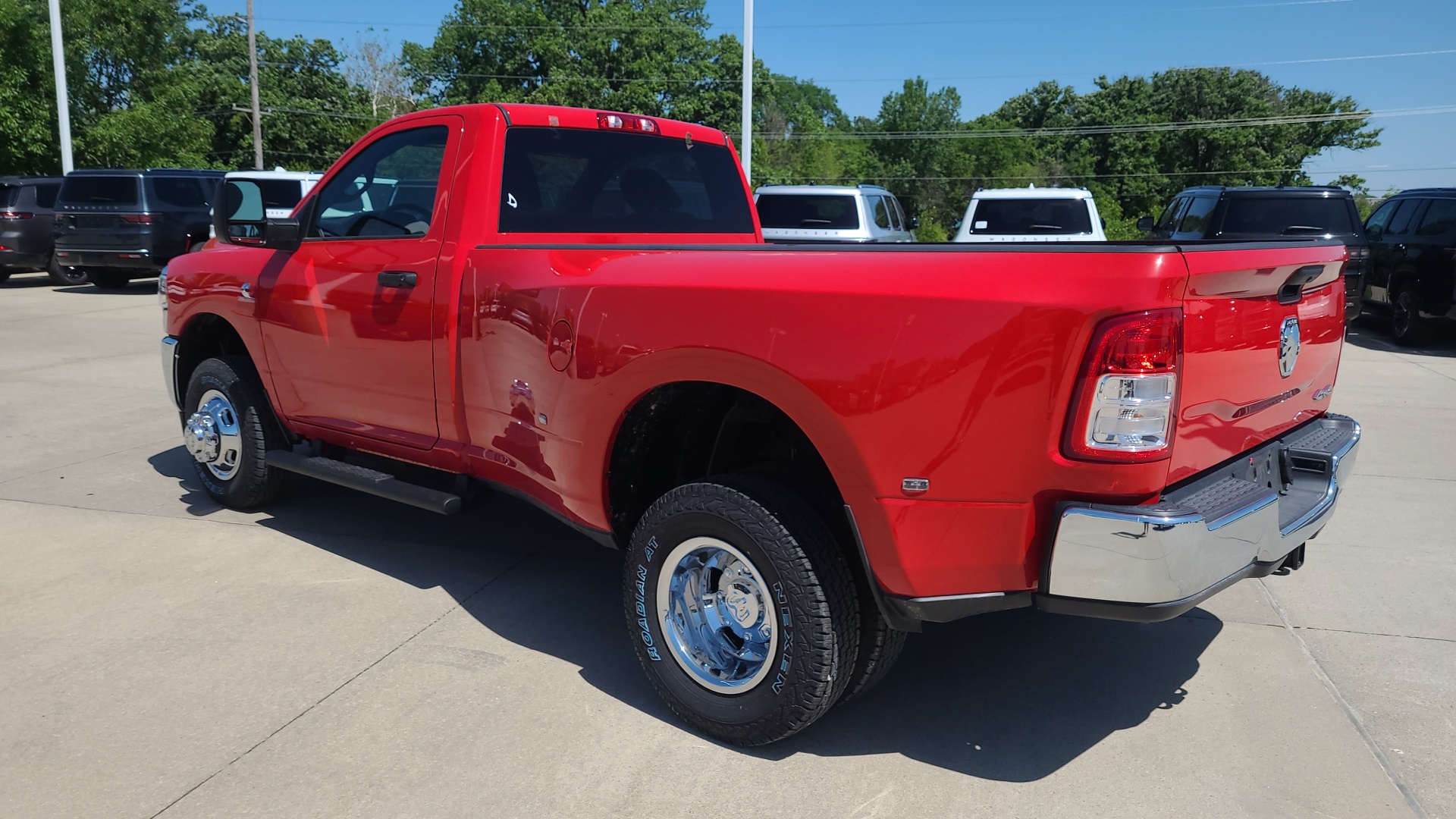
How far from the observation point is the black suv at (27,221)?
57.2 ft

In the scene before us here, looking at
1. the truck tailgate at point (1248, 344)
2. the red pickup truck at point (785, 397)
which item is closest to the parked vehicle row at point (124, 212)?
the red pickup truck at point (785, 397)

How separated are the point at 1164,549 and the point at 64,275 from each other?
2036cm

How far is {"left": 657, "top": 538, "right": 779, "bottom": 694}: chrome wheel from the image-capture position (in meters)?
3.13

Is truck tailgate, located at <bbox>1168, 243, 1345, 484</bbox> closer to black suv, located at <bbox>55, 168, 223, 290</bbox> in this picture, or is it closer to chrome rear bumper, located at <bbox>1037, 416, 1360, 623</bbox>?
chrome rear bumper, located at <bbox>1037, 416, 1360, 623</bbox>

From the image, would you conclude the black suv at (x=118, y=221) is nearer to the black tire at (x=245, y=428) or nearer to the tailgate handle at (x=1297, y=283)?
the black tire at (x=245, y=428)

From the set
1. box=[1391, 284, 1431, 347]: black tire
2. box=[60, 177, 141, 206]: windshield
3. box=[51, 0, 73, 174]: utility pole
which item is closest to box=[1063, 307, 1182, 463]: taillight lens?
box=[1391, 284, 1431, 347]: black tire

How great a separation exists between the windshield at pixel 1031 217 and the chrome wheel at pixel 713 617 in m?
9.84

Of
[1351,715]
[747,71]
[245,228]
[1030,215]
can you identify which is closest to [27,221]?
[747,71]

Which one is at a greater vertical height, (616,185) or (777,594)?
(616,185)

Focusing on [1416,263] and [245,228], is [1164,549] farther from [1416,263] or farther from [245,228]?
[1416,263]

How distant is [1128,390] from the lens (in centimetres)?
245

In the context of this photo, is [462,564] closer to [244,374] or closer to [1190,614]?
[244,374]

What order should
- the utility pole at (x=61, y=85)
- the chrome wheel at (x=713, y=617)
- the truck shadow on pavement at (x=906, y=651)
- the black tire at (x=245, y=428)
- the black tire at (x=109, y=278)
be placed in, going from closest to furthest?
1. the chrome wheel at (x=713, y=617)
2. the truck shadow on pavement at (x=906, y=651)
3. the black tire at (x=245, y=428)
4. the black tire at (x=109, y=278)
5. the utility pole at (x=61, y=85)

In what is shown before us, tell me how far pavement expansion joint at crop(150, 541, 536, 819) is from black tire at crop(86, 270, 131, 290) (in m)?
16.6
